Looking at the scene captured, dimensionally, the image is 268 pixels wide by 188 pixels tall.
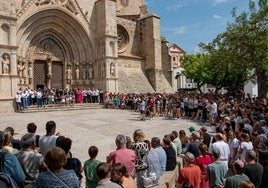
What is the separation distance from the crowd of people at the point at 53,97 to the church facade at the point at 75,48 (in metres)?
0.65

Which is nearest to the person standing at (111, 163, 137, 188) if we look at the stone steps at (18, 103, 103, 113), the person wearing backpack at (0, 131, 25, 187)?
the person wearing backpack at (0, 131, 25, 187)

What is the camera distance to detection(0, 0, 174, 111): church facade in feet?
59.0

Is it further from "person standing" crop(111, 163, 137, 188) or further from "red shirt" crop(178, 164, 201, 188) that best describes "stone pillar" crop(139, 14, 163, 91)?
"person standing" crop(111, 163, 137, 188)

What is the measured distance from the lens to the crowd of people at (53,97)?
701 inches

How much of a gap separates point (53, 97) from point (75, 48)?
5.97 metres

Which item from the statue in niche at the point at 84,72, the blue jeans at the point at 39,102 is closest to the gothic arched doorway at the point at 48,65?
the statue in niche at the point at 84,72

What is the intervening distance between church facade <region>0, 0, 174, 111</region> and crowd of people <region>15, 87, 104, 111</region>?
0.65 meters

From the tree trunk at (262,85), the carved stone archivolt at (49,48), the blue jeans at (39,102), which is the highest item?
the carved stone archivolt at (49,48)

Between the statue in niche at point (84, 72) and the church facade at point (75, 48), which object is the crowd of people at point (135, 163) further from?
the statue in niche at point (84, 72)

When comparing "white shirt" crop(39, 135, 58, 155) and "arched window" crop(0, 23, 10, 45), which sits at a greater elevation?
"arched window" crop(0, 23, 10, 45)

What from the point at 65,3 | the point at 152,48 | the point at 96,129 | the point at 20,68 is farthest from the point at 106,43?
the point at 96,129

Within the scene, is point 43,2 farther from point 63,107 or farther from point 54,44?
point 63,107

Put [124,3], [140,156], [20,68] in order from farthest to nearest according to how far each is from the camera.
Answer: [124,3] < [20,68] < [140,156]

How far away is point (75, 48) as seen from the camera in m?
23.9
